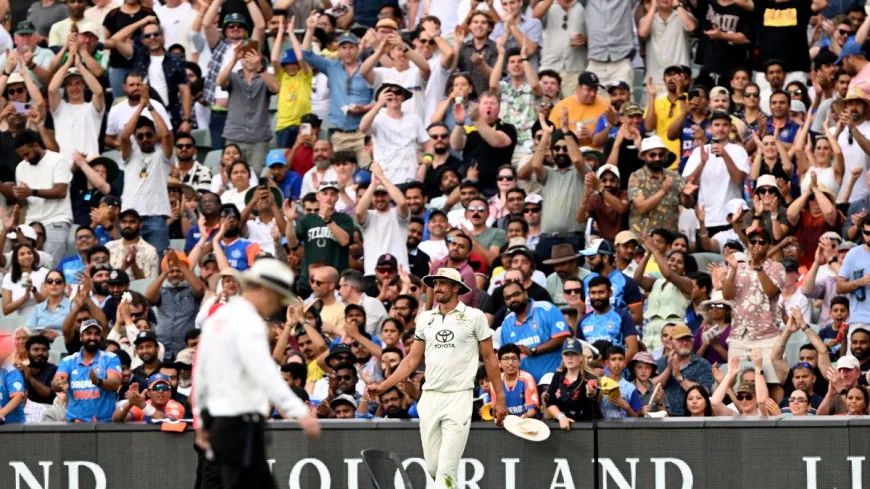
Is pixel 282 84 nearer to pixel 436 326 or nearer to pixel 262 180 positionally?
pixel 262 180

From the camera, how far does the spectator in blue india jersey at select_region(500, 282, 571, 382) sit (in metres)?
16.0

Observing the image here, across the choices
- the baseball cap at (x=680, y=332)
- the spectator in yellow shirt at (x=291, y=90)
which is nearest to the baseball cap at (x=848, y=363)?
the baseball cap at (x=680, y=332)

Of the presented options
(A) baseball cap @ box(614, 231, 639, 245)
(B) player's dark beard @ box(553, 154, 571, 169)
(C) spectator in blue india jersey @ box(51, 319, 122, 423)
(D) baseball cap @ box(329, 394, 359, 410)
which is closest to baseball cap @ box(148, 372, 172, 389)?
(C) spectator in blue india jersey @ box(51, 319, 122, 423)

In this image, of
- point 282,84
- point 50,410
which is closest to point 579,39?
point 282,84

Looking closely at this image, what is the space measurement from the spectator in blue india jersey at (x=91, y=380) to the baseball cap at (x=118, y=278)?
209 cm

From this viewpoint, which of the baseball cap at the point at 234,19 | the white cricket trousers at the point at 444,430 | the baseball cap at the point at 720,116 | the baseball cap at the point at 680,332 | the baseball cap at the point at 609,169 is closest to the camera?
the white cricket trousers at the point at 444,430

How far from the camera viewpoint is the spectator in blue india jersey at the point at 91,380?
1609cm

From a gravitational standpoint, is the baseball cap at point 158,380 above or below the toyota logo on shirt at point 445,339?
below

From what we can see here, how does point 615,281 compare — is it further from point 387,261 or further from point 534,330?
point 387,261

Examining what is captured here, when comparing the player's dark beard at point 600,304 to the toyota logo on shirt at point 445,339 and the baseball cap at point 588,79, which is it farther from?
the baseball cap at point 588,79

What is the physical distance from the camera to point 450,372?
546 inches

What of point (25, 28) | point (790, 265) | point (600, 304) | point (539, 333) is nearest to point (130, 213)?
point (25, 28)

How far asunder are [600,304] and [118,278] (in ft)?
16.9

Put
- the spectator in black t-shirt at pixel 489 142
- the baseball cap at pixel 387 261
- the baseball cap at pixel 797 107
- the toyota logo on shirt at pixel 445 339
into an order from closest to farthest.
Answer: the toyota logo on shirt at pixel 445 339 < the baseball cap at pixel 387 261 < the baseball cap at pixel 797 107 < the spectator in black t-shirt at pixel 489 142
